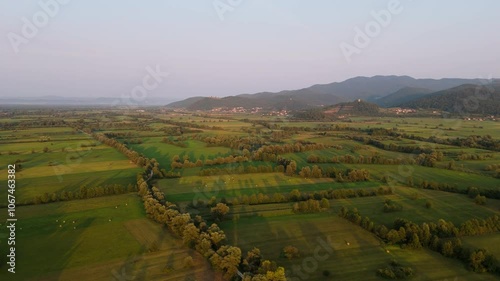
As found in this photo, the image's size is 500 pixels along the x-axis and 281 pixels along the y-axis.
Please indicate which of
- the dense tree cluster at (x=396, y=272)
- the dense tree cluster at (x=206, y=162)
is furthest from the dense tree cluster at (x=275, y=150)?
the dense tree cluster at (x=396, y=272)

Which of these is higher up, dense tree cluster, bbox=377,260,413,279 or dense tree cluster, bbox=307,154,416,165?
dense tree cluster, bbox=307,154,416,165

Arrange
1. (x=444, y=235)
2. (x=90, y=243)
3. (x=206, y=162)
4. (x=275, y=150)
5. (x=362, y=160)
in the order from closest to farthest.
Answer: (x=90, y=243)
(x=444, y=235)
(x=206, y=162)
(x=362, y=160)
(x=275, y=150)

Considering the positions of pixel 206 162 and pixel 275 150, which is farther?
pixel 275 150

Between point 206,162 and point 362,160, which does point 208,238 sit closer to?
point 206,162

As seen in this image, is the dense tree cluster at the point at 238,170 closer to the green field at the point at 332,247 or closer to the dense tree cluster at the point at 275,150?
the dense tree cluster at the point at 275,150

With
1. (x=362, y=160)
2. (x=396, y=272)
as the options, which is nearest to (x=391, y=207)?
(x=396, y=272)

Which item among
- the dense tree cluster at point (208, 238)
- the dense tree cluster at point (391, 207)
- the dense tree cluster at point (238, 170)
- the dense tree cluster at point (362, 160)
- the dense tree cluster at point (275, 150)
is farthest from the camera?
the dense tree cluster at point (275, 150)

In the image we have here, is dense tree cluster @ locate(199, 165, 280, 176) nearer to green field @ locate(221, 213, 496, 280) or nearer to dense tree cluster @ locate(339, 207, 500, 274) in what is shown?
green field @ locate(221, 213, 496, 280)

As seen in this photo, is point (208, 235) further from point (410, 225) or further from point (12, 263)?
point (410, 225)

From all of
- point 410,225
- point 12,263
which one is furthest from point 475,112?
point 12,263

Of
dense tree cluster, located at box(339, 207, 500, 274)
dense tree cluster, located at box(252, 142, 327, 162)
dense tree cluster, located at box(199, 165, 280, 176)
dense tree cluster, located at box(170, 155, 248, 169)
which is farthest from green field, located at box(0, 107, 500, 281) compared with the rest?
dense tree cluster, located at box(252, 142, 327, 162)

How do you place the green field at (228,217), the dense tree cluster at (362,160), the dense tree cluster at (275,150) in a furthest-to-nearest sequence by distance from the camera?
the dense tree cluster at (275,150)
the dense tree cluster at (362,160)
the green field at (228,217)
